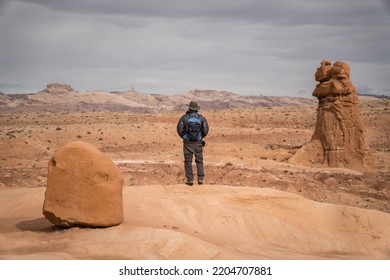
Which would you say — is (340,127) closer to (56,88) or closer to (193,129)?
(193,129)

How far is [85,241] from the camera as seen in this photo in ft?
22.1

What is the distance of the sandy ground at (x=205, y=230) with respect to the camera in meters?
6.52

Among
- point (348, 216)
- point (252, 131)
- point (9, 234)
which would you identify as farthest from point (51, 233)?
point (252, 131)

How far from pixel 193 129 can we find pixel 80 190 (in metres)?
3.97

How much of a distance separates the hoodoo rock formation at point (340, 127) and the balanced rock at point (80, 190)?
14181mm

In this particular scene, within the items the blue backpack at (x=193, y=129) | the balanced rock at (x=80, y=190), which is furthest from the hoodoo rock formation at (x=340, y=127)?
the balanced rock at (x=80, y=190)

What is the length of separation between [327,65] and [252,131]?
52.0 feet

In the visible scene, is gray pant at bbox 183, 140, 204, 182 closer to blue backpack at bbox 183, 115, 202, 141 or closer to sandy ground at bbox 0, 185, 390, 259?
blue backpack at bbox 183, 115, 202, 141

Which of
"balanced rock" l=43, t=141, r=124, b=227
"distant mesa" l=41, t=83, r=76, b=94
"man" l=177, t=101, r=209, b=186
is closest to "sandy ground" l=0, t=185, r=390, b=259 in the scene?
"balanced rock" l=43, t=141, r=124, b=227

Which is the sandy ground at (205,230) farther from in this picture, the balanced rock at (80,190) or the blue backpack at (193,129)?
the blue backpack at (193,129)

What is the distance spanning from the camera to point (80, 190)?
746cm

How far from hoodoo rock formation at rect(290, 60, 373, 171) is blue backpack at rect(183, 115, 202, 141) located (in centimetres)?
1055

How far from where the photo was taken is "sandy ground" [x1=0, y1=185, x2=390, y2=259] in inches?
257

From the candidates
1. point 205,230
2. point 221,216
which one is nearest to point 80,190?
point 205,230
